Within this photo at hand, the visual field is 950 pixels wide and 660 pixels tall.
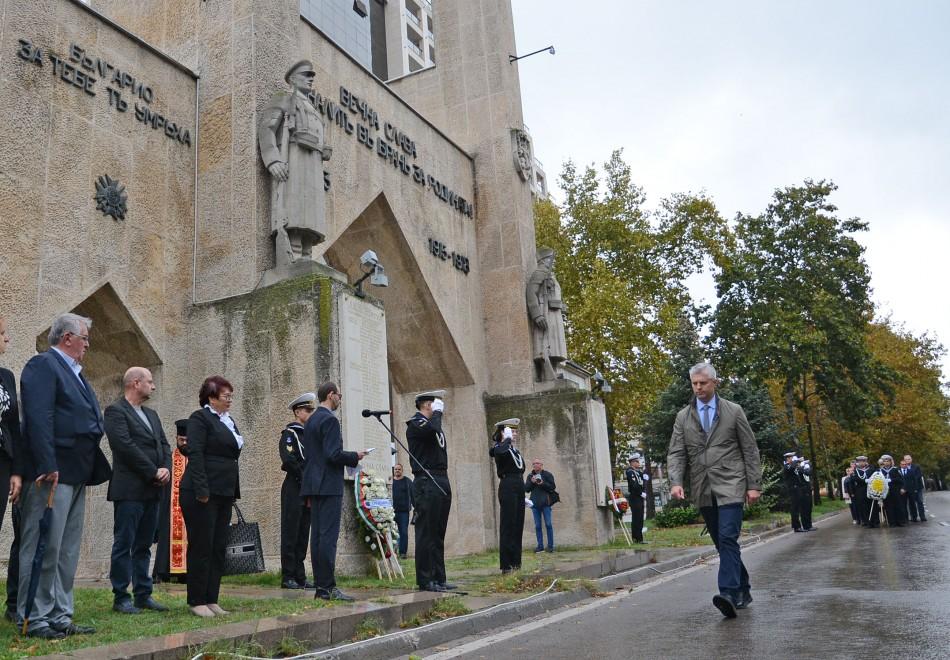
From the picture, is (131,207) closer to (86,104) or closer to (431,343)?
(86,104)

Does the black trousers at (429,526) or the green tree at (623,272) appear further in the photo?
the green tree at (623,272)

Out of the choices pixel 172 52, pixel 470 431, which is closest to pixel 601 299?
pixel 470 431

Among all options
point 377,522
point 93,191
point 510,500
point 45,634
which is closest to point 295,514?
point 377,522

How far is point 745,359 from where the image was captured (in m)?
36.3

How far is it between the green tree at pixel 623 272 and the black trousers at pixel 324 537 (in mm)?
22881

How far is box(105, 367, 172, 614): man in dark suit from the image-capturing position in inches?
250

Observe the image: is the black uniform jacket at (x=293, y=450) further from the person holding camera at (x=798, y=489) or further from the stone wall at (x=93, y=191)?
the person holding camera at (x=798, y=489)

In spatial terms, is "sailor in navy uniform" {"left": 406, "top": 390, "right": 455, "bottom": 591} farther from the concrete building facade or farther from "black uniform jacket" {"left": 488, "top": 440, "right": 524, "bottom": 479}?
"black uniform jacket" {"left": 488, "top": 440, "right": 524, "bottom": 479}

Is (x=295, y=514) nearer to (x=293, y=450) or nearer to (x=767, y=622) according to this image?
(x=293, y=450)

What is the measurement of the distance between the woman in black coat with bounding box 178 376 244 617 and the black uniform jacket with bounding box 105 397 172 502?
377 millimetres

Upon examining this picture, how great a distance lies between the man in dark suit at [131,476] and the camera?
6359 mm

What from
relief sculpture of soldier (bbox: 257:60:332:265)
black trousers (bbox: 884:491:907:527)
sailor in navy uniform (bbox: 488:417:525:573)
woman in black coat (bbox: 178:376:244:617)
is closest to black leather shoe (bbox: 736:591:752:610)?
sailor in navy uniform (bbox: 488:417:525:573)

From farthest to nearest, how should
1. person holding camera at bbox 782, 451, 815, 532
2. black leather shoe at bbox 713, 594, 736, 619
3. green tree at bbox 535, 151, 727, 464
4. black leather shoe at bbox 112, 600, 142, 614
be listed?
green tree at bbox 535, 151, 727, 464 → person holding camera at bbox 782, 451, 815, 532 → black leather shoe at bbox 713, 594, 736, 619 → black leather shoe at bbox 112, 600, 142, 614

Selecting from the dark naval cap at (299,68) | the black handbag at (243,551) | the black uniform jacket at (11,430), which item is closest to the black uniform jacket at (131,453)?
the black uniform jacket at (11,430)
